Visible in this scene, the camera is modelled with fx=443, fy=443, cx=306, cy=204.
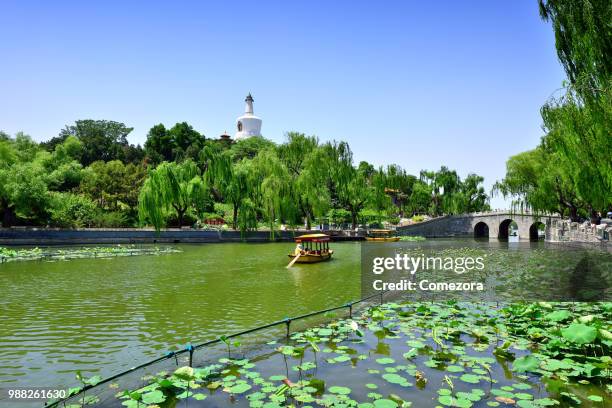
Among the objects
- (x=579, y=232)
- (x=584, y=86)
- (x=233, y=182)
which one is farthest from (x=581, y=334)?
(x=579, y=232)

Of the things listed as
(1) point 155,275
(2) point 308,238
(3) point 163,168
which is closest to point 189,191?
(3) point 163,168

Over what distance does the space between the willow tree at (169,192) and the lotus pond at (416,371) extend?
25227 millimetres

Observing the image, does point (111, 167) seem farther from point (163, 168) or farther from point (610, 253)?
point (610, 253)

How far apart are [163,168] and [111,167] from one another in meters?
11.8

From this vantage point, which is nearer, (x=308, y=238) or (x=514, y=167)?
(x=308, y=238)

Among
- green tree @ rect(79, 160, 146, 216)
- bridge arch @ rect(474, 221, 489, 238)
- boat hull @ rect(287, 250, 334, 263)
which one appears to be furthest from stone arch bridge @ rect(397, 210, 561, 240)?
boat hull @ rect(287, 250, 334, 263)

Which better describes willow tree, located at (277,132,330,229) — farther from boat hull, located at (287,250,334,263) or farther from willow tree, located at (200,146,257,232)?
boat hull, located at (287,250,334,263)

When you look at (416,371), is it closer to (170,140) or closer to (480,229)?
(480,229)

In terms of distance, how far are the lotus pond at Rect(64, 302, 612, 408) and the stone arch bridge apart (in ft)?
132

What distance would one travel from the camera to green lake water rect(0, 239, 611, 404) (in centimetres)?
720

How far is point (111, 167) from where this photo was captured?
41062 mm

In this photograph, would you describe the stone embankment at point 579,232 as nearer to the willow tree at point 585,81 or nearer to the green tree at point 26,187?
the willow tree at point 585,81

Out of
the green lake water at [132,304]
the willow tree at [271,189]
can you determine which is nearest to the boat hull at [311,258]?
the green lake water at [132,304]

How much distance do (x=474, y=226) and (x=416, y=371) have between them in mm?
53364
